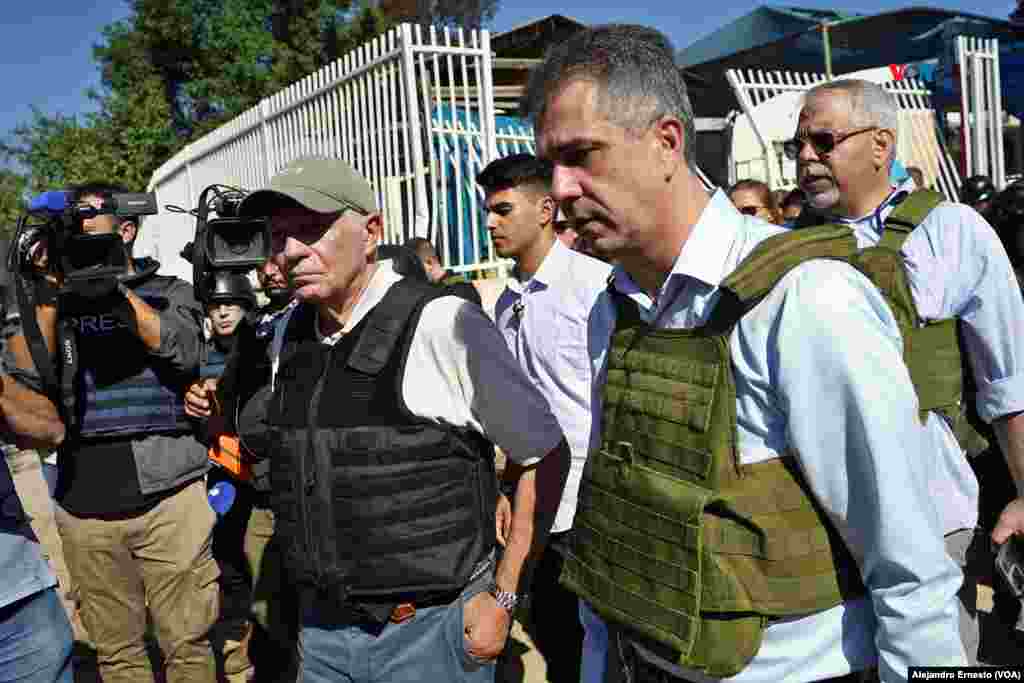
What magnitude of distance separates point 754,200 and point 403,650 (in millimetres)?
3710

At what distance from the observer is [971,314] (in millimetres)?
2318

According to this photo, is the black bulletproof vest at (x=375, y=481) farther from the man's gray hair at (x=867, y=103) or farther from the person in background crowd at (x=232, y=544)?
the person in background crowd at (x=232, y=544)

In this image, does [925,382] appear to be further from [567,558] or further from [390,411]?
[390,411]

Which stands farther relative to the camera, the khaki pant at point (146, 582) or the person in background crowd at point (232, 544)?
the person in background crowd at point (232, 544)

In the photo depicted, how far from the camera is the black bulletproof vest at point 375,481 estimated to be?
6.90 feet

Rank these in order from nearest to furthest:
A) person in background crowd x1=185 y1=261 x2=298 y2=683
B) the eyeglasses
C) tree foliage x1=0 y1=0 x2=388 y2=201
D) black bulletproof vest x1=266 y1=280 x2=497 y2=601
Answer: black bulletproof vest x1=266 y1=280 x2=497 y2=601
the eyeglasses
person in background crowd x1=185 y1=261 x2=298 y2=683
tree foliage x1=0 y1=0 x2=388 y2=201

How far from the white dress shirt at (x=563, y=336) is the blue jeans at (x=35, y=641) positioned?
1584 mm

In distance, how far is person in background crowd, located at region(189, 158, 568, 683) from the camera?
2.11 metres

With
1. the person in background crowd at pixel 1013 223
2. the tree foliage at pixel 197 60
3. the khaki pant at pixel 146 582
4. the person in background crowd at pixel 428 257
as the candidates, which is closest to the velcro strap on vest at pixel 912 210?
the person in background crowd at pixel 1013 223

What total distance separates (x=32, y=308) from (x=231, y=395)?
25.3 inches

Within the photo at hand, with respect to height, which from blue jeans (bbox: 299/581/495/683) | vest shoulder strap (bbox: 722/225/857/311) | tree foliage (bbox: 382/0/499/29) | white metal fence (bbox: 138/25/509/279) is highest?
tree foliage (bbox: 382/0/499/29)

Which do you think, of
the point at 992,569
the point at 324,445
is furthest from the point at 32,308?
the point at 992,569

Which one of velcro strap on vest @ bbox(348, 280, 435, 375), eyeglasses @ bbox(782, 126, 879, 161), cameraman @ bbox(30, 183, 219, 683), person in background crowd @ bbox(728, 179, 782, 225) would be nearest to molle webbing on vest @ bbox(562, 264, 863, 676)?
velcro strap on vest @ bbox(348, 280, 435, 375)

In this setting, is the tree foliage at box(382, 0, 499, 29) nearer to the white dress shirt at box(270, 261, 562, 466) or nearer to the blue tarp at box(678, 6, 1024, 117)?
the blue tarp at box(678, 6, 1024, 117)
